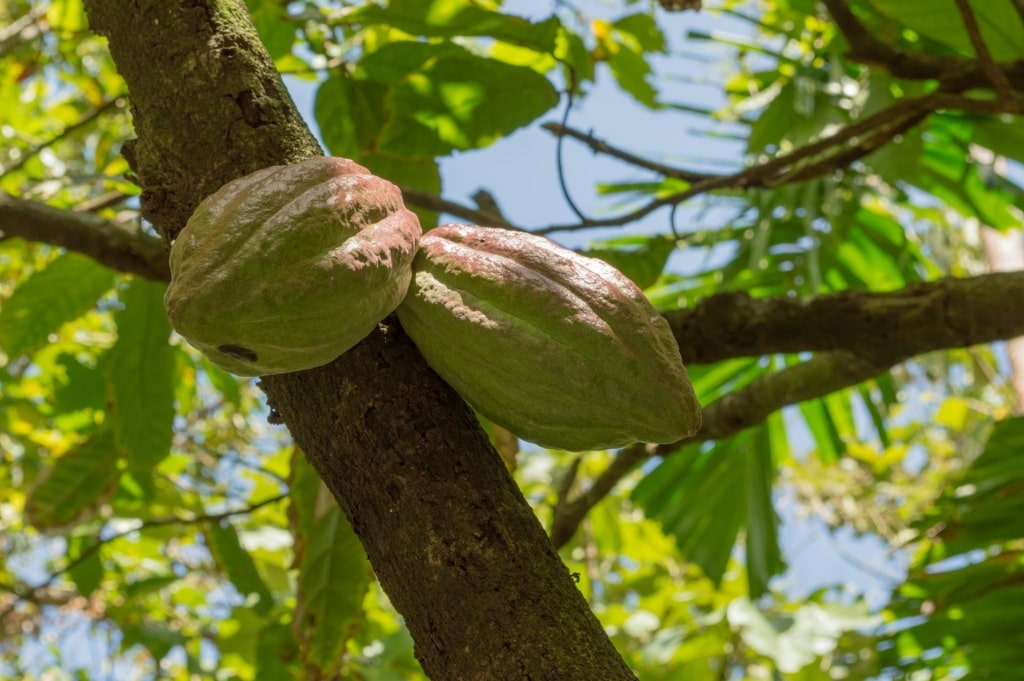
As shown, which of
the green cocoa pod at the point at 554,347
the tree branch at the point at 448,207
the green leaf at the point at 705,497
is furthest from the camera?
the green leaf at the point at 705,497

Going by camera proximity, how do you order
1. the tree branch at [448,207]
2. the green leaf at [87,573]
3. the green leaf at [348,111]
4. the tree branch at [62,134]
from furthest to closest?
the green leaf at [87,573], the tree branch at [62,134], the green leaf at [348,111], the tree branch at [448,207]

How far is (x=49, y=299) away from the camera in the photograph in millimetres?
2178

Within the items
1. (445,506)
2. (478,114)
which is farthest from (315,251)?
(478,114)

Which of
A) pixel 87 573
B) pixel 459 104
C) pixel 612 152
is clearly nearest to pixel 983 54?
pixel 612 152

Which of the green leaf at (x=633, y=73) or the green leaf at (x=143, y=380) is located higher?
the green leaf at (x=633, y=73)

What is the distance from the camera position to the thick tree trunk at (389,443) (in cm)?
88

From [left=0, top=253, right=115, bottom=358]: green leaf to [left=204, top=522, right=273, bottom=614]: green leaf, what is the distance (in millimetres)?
613

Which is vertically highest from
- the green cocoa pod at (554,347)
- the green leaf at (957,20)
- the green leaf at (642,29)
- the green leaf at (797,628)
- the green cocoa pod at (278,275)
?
the green leaf at (642,29)

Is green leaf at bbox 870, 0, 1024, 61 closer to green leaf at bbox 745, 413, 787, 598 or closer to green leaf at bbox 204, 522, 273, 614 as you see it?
green leaf at bbox 745, 413, 787, 598

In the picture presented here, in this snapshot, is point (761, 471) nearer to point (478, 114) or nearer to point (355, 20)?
point (478, 114)

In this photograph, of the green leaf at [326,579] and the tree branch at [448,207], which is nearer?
the green leaf at [326,579]

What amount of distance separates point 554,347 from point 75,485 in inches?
68.0

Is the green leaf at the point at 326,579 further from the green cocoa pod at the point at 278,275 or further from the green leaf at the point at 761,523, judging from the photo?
the green leaf at the point at 761,523

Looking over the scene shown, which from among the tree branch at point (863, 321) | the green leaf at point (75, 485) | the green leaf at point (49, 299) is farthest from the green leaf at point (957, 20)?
the green leaf at point (75, 485)
